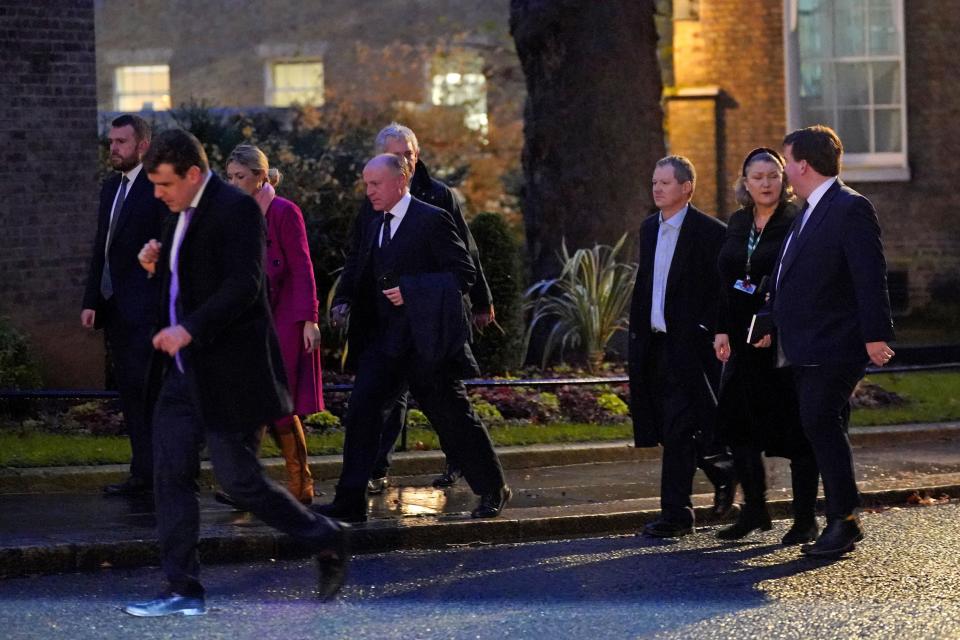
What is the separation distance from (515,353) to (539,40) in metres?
2.93

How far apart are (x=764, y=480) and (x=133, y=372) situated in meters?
3.33

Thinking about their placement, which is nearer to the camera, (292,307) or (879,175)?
(292,307)

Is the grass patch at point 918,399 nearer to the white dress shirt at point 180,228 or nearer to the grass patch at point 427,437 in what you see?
the grass patch at point 427,437

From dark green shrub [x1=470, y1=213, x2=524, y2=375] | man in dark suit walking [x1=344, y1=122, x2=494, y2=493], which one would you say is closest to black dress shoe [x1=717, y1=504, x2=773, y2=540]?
man in dark suit walking [x1=344, y1=122, x2=494, y2=493]

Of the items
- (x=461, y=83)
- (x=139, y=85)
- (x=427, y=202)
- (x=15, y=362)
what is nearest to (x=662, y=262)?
(x=427, y=202)

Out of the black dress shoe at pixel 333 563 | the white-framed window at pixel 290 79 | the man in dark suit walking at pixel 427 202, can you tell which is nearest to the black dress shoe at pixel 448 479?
the man in dark suit walking at pixel 427 202

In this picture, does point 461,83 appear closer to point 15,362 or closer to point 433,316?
point 15,362

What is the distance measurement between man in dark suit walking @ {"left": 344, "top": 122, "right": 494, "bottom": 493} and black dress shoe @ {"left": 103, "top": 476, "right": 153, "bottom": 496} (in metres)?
1.24

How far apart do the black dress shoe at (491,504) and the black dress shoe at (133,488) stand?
73.6 inches

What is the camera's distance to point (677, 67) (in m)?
20.4

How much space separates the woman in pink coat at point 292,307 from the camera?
907cm

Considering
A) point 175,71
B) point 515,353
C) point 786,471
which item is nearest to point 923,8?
point 515,353

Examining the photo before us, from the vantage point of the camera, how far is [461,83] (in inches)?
1014

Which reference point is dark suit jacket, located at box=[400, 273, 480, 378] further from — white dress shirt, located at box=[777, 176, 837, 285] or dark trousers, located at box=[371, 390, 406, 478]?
white dress shirt, located at box=[777, 176, 837, 285]
